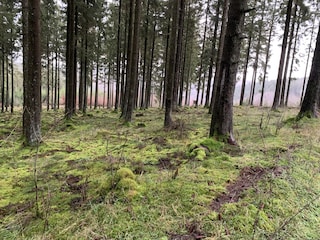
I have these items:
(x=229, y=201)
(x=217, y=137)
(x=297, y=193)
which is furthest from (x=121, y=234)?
(x=217, y=137)

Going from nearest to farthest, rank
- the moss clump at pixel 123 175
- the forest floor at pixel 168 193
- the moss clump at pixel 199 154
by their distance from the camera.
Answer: the forest floor at pixel 168 193, the moss clump at pixel 123 175, the moss clump at pixel 199 154

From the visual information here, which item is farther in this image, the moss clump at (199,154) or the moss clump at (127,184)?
the moss clump at (199,154)

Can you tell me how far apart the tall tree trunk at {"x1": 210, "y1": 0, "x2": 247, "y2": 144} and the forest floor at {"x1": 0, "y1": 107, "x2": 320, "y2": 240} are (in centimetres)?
43

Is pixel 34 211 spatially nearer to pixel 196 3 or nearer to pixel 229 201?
pixel 229 201

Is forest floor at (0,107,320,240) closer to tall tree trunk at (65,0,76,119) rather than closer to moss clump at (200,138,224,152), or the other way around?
moss clump at (200,138,224,152)

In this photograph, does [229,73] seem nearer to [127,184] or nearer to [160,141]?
[160,141]

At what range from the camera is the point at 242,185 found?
302cm

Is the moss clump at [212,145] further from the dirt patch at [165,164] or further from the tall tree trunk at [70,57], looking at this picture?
the tall tree trunk at [70,57]

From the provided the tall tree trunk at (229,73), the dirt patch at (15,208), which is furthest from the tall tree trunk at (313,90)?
the dirt patch at (15,208)

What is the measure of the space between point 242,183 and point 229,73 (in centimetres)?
249

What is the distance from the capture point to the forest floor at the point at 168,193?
2127mm

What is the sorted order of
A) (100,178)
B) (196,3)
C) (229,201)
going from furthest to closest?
(196,3)
(100,178)
(229,201)

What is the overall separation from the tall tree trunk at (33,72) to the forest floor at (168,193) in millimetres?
866

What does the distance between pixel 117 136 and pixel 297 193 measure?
16.8ft
